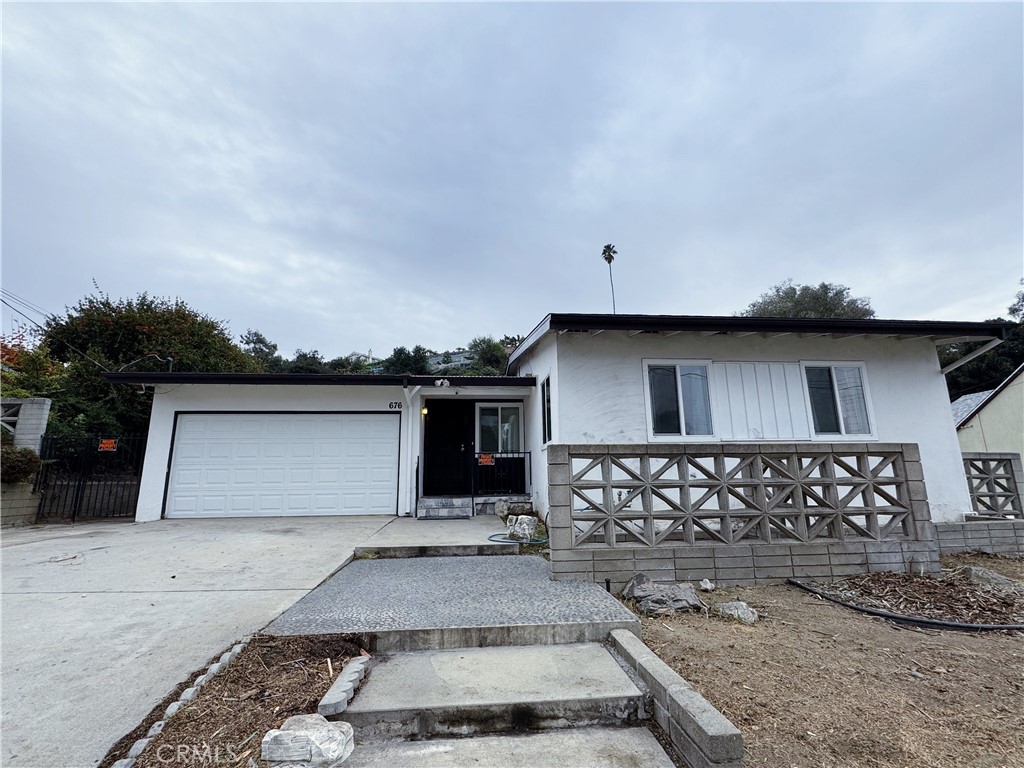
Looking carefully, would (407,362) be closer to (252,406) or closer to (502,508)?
(252,406)

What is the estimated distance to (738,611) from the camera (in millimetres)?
3318

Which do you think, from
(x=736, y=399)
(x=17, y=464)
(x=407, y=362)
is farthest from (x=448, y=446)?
(x=407, y=362)

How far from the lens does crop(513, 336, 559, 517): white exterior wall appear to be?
635cm

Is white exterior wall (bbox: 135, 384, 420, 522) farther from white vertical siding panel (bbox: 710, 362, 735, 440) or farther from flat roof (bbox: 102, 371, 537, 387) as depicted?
white vertical siding panel (bbox: 710, 362, 735, 440)

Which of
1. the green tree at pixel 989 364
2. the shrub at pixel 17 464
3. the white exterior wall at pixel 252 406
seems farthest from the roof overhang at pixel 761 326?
the green tree at pixel 989 364

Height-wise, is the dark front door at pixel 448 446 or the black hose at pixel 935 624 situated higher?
the dark front door at pixel 448 446

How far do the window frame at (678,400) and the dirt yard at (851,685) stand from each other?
2.90 m

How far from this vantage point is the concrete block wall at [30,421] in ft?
26.1

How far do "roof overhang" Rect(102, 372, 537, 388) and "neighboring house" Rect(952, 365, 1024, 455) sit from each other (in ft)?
37.5

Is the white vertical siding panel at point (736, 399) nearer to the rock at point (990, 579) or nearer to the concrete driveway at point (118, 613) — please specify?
the rock at point (990, 579)

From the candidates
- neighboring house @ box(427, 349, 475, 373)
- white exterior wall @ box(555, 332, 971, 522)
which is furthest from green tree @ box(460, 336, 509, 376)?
white exterior wall @ box(555, 332, 971, 522)

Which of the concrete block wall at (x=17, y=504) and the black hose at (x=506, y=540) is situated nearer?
the black hose at (x=506, y=540)

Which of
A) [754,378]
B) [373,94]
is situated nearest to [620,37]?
[373,94]

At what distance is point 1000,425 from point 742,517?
12.0 m
